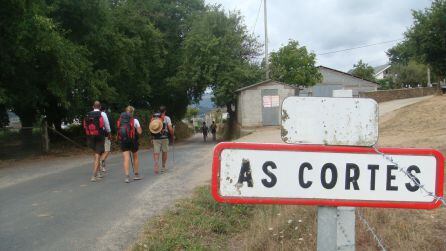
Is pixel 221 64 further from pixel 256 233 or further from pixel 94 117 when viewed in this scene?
pixel 256 233

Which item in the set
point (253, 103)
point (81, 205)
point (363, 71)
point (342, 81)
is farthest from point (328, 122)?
point (363, 71)

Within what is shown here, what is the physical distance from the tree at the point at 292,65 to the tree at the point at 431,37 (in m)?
7.61

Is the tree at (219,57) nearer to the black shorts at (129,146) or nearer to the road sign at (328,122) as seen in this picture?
the black shorts at (129,146)

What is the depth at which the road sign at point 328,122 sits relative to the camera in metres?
2.51

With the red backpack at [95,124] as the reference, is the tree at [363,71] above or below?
above

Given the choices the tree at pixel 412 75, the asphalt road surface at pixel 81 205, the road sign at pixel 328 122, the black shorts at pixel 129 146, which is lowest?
the asphalt road surface at pixel 81 205

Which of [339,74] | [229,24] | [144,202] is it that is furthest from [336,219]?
[339,74]

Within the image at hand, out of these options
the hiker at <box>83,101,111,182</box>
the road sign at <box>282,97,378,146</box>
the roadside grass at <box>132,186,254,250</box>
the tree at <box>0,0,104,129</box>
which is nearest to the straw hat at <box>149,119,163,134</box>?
the hiker at <box>83,101,111,182</box>

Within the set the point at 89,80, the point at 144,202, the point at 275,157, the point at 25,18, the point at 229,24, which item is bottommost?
the point at 144,202

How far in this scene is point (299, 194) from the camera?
2.47m

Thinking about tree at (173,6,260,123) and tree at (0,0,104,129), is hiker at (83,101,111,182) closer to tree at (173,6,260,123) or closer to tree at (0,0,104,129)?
tree at (0,0,104,129)

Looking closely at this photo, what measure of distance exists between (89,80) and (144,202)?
1380cm

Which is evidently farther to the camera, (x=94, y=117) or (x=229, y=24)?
(x=229, y=24)

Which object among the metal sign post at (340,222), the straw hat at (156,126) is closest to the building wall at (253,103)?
the straw hat at (156,126)
